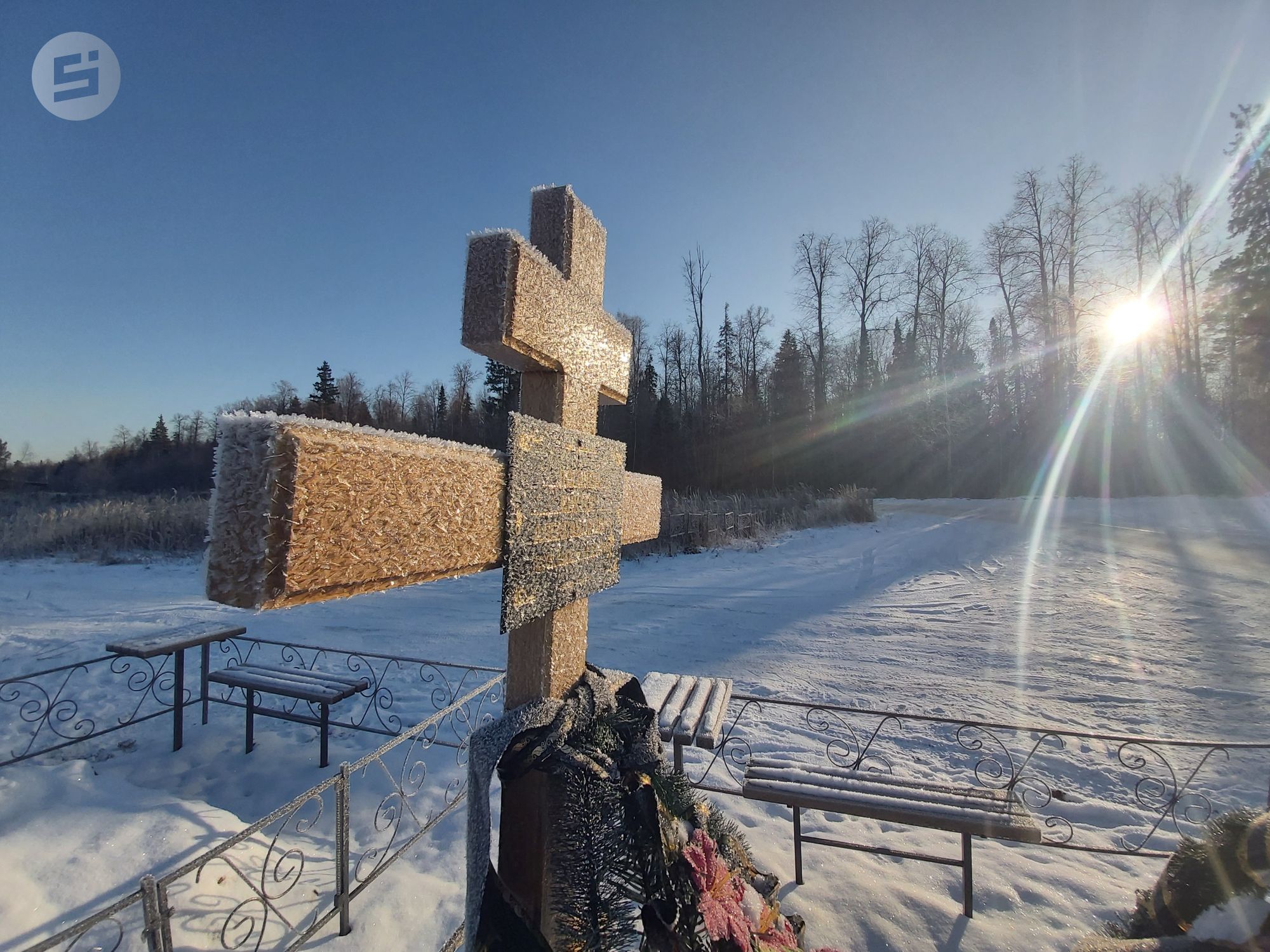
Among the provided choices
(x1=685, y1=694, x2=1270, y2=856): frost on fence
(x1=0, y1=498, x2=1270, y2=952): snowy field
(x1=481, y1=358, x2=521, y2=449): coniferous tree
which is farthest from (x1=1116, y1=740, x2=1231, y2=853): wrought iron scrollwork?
(x1=481, y1=358, x2=521, y2=449): coniferous tree

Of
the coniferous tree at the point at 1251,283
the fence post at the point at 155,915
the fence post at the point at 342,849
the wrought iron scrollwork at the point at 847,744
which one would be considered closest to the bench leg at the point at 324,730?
the fence post at the point at 342,849

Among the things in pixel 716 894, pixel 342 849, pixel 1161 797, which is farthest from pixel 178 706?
pixel 1161 797

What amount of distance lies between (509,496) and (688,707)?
2.61 m

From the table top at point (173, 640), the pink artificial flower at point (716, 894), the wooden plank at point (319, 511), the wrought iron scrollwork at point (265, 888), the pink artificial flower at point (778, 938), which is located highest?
the wooden plank at point (319, 511)

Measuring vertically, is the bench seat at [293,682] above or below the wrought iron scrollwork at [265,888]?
above

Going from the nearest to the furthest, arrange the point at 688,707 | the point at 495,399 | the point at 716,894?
1. the point at 716,894
2. the point at 688,707
3. the point at 495,399

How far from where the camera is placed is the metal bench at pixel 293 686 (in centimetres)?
392

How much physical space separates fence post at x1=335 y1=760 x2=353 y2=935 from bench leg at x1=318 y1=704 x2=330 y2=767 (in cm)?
176

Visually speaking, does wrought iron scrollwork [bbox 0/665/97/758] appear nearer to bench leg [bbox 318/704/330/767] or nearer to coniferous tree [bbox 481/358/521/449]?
bench leg [bbox 318/704/330/767]

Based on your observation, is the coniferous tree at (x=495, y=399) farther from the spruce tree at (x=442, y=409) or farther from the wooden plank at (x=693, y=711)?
the wooden plank at (x=693, y=711)

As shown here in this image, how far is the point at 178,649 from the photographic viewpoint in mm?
4305

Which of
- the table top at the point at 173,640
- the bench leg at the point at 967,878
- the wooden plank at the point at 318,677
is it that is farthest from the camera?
the table top at the point at 173,640

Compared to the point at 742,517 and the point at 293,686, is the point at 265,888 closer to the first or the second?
the point at 293,686

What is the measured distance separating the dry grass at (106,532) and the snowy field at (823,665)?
104cm
